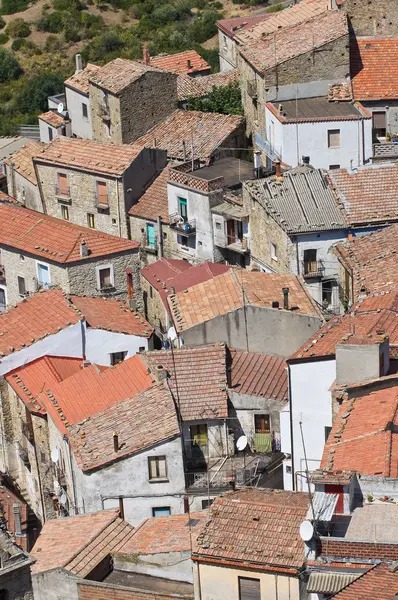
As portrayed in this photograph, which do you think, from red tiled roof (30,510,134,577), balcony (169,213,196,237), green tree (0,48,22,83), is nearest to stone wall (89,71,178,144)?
balcony (169,213,196,237)

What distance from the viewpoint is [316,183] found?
237ft

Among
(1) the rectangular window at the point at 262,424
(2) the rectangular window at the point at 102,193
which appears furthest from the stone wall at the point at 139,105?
(1) the rectangular window at the point at 262,424

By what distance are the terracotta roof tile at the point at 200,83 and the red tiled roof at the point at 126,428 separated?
34.6m

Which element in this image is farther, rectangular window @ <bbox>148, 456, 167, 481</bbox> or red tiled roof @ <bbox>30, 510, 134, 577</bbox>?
rectangular window @ <bbox>148, 456, 167, 481</bbox>

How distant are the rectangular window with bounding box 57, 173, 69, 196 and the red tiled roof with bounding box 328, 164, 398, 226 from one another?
17.1 metres

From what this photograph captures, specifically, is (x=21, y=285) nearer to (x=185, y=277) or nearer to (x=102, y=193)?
(x=102, y=193)

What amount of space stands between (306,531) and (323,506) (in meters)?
2.04

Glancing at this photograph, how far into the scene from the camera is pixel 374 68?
8206 cm

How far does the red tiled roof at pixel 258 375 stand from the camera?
58625mm

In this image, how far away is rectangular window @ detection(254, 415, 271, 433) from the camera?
193 feet

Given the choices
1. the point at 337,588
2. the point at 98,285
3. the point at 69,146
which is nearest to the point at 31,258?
the point at 98,285

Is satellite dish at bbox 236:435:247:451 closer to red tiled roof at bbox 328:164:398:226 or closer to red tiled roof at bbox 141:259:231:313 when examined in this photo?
red tiled roof at bbox 141:259:231:313

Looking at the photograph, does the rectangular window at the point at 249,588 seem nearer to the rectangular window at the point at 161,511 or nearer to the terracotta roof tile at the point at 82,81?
the rectangular window at the point at 161,511

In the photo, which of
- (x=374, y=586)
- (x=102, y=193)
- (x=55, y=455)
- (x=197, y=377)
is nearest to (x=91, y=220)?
(x=102, y=193)
